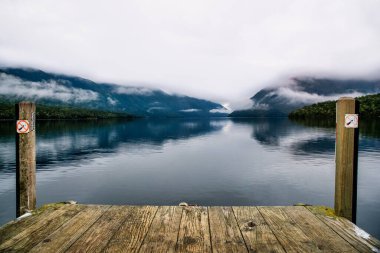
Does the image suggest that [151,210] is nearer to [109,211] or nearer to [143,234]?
[109,211]

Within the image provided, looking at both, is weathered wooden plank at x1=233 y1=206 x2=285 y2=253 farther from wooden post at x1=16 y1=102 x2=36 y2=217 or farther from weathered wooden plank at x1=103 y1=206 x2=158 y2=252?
wooden post at x1=16 y1=102 x2=36 y2=217

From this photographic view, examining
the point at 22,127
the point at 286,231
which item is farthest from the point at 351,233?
the point at 22,127

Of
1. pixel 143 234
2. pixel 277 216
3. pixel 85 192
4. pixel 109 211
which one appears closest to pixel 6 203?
pixel 85 192

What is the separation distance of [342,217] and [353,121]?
2060 mm

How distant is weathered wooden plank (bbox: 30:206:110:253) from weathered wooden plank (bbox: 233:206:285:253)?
9.92 ft

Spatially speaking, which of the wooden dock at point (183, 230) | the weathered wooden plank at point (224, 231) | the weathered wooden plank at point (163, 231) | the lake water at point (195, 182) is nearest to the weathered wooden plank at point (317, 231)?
the wooden dock at point (183, 230)

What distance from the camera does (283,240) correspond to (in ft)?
16.5

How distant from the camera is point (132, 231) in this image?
5.42 m

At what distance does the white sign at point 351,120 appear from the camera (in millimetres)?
6031

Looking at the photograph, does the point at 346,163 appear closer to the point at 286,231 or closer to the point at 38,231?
the point at 286,231

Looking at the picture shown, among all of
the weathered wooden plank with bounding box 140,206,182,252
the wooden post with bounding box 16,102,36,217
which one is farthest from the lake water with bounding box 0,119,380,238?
the weathered wooden plank with bounding box 140,206,182,252

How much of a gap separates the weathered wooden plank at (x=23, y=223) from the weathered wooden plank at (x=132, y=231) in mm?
1829

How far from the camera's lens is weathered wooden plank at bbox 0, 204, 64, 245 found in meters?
5.25

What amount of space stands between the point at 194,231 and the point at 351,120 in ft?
13.0
